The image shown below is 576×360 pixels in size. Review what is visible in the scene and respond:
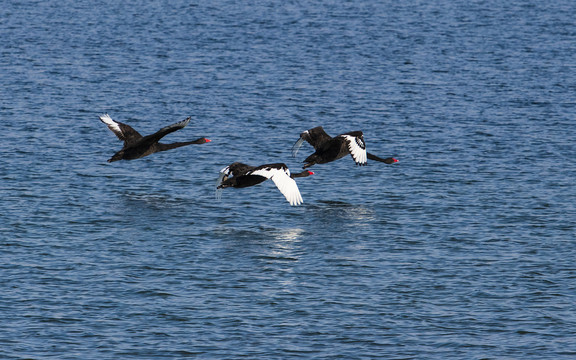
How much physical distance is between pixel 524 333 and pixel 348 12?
70.4 meters

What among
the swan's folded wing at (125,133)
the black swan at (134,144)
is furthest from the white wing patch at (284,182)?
the swan's folded wing at (125,133)

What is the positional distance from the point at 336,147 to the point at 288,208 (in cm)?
300

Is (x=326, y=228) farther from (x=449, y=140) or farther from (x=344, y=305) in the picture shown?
(x=449, y=140)

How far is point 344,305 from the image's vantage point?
25359mm

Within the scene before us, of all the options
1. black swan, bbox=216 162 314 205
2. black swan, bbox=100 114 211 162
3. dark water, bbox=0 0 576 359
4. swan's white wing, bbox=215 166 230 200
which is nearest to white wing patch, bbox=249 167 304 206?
black swan, bbox=216 162 314 205

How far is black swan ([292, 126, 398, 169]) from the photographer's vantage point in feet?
115

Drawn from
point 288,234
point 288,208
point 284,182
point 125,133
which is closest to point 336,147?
point 288,208

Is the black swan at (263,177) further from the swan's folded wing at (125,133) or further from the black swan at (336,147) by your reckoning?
the swan's folded wing at (125,133)

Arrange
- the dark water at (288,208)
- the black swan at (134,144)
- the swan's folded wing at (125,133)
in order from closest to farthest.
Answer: the dark water at (288,208) < the black swan at (134,144) < the swan's folded wing at (125,133)

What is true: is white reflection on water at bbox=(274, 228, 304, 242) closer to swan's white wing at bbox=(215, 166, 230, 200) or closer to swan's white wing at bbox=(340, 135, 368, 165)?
swan's white wing at bbox=(215, 166, 230, 200)

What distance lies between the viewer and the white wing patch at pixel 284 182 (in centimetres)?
3120

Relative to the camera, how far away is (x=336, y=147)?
119 ft

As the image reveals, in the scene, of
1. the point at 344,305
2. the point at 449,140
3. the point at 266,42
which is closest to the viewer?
the point at 344,305

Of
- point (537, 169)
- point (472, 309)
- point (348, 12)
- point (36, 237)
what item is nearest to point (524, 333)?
point (472, 309)
